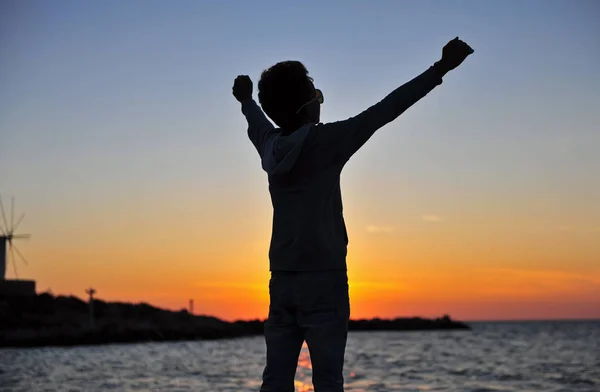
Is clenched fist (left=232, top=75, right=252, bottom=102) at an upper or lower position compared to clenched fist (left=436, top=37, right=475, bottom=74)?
upper

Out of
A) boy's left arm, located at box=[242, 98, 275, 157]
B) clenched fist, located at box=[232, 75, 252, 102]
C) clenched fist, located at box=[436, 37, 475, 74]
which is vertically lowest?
boy's left arm, located at box=[242, 98, 275, 157]

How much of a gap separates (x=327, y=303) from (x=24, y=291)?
60131 mm

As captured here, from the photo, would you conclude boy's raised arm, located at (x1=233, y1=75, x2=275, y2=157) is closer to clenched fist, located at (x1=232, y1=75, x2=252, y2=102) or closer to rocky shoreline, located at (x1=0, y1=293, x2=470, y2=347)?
clenched fist, located at (x1=232, y1=75, x2=252, y2=102)

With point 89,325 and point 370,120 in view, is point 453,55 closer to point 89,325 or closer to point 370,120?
point 370,120

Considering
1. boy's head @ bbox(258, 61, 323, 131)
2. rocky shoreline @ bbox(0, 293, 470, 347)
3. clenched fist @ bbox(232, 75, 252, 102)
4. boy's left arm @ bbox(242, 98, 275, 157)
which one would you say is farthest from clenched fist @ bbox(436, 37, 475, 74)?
rocky shoreline @ bbox(0, 293, 470, 347)

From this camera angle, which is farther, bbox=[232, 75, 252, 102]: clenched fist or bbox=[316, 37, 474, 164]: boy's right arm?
bbox=[232, 75, 252, 102]: clenched fist

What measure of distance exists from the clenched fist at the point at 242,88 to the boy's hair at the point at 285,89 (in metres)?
0.24

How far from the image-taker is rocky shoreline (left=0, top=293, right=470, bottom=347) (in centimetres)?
4769

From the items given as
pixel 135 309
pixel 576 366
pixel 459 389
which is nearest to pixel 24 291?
pixel 135 309

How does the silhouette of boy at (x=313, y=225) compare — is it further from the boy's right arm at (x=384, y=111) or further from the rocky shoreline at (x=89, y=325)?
the rocky shoreline at (x=89, y=325)

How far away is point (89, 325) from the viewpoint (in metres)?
52.4

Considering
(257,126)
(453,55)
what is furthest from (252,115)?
(453,55)

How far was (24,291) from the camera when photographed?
59281 millimetres

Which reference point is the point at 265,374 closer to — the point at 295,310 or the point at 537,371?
the point at 295,310
